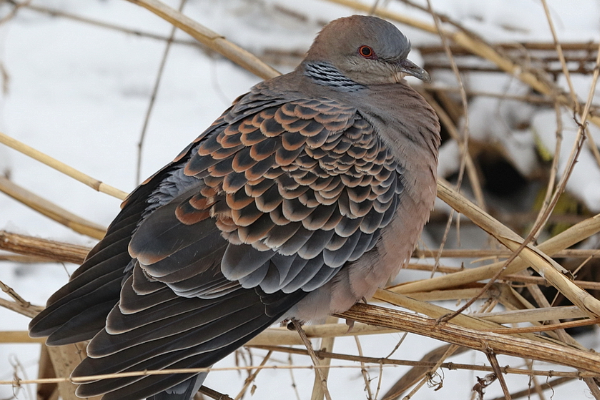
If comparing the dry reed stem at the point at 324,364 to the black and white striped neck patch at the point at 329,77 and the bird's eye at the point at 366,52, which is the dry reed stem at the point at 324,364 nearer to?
the black and white striped neck patch at the point at 329,77

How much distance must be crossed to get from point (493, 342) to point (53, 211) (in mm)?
1647

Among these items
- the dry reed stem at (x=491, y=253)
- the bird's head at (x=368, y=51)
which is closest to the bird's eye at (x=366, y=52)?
the bird's head at (x=368, y=51)

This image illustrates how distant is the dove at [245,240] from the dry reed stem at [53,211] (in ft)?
1.00

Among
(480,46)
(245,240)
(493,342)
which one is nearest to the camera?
(493,342)

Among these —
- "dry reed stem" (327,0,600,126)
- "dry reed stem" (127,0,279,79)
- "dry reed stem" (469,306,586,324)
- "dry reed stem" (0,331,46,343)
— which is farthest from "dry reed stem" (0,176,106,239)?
"dry reed stem" (327,0,600,126)

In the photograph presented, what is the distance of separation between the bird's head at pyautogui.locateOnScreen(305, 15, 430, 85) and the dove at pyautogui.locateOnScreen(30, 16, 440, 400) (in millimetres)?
251

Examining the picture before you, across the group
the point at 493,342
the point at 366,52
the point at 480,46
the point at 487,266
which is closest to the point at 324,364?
the point at 487,266

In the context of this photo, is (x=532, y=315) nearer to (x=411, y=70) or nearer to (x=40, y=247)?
(x=411, y=70)

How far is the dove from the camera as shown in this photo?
207cm

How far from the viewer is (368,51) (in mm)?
2730

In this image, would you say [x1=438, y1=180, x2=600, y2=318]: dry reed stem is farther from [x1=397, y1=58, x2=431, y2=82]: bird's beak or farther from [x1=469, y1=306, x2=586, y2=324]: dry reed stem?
[x1=397, y1=58, x2=431, y2=82]: bird's beak

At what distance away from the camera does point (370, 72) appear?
2.76m

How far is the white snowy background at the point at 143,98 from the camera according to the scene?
12.1ft

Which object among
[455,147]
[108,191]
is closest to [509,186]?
[455,147]
